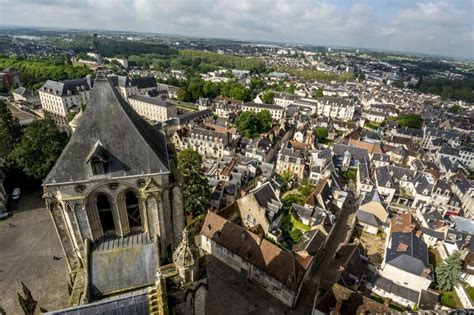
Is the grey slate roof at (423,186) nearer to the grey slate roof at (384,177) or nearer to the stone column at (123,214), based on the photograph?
the grey slate roof at (384,177)

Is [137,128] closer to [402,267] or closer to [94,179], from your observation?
[94,179]

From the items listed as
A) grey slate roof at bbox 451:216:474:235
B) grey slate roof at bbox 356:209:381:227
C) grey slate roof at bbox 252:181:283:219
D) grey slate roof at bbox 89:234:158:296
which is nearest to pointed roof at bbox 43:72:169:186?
grey slate roof at bbox 89:234:158:296

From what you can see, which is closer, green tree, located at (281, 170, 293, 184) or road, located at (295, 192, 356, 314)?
road, located at (295, 192, 356, 314)

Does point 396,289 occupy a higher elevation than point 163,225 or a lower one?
lower

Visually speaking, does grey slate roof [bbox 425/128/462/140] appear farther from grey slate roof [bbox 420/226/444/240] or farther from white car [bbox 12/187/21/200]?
white car [bbox 12/187/21/200]

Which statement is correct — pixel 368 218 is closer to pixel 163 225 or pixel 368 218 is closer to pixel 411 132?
pixel 163 225

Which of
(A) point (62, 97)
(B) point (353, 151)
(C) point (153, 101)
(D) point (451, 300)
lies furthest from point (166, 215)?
(A) point (62, 97)
